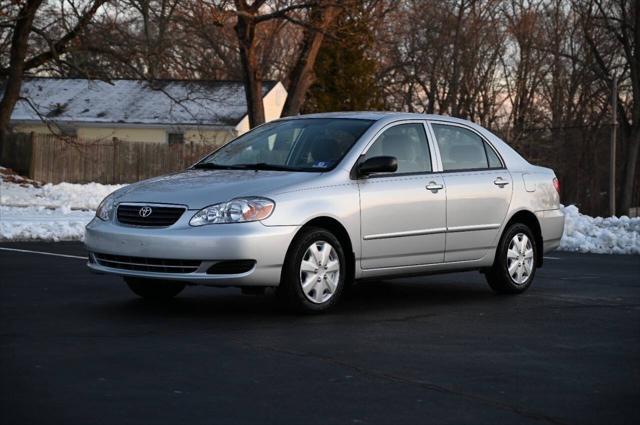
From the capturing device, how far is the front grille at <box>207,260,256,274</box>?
941 cm

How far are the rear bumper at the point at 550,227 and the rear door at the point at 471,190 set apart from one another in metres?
0.62

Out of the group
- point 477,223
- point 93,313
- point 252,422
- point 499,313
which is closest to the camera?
point 252,422

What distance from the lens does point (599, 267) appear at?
611 inches

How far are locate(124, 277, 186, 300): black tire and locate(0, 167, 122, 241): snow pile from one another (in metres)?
8.37

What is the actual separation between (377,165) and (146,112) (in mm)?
49367

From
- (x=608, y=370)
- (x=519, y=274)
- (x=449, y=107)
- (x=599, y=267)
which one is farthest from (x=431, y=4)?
(x=608, y=370)

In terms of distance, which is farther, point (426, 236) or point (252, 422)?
point (426, 236)

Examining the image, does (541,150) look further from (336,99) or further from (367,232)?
(367,232)

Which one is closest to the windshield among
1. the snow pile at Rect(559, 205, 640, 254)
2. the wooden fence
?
the snow pile at Rect(559, 205, 640, 254)

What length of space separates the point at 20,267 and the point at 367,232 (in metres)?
5.10

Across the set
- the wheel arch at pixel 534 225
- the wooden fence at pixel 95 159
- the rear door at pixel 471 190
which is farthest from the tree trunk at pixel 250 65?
the rear door at pixel 471 190

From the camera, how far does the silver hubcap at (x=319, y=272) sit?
9750 mm

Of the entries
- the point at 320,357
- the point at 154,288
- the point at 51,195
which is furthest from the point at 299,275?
the point at 51,195

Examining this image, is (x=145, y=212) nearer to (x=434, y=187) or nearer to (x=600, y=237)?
(x=434, y=187)
